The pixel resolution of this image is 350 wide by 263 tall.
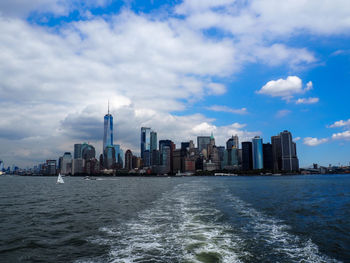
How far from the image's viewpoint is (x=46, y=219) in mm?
27781

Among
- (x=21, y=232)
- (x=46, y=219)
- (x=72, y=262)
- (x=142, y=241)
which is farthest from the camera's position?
(x=46, y=219)

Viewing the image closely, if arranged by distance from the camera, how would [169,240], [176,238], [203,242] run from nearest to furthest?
1. [203,242]
2. [169,240]
3. [176,238]

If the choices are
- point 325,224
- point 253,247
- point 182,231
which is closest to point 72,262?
point 182,231

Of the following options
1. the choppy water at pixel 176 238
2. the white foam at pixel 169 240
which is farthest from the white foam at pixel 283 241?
the white foam at pixel 169 240

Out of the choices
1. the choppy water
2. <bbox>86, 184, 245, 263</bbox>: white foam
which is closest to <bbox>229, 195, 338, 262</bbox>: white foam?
the choppy water

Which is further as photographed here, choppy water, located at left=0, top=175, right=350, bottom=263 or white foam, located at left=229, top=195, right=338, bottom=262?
white foam, located at left=229, top=195, right=338, bottom=262

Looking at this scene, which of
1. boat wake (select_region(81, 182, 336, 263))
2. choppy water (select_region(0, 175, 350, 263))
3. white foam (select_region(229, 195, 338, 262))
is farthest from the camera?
white foam (select_region(229, 195, 338, 262))

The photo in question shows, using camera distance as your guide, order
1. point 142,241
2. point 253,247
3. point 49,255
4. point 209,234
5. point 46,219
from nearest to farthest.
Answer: point 49,255, point 253,247, point 142,241, point 209,234, point 46,219

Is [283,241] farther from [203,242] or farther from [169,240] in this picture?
[169,240]

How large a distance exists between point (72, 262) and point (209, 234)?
10.6 m

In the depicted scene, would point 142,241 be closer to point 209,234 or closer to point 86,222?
point 209,234

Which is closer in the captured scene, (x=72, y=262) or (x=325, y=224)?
(x=72, y=262)

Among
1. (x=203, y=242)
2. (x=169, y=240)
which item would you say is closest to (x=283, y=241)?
(x=203, y=242)

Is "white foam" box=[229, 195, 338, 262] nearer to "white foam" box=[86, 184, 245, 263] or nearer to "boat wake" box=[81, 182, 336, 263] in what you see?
"boat wake" box=[81, 182, 336, 263]
